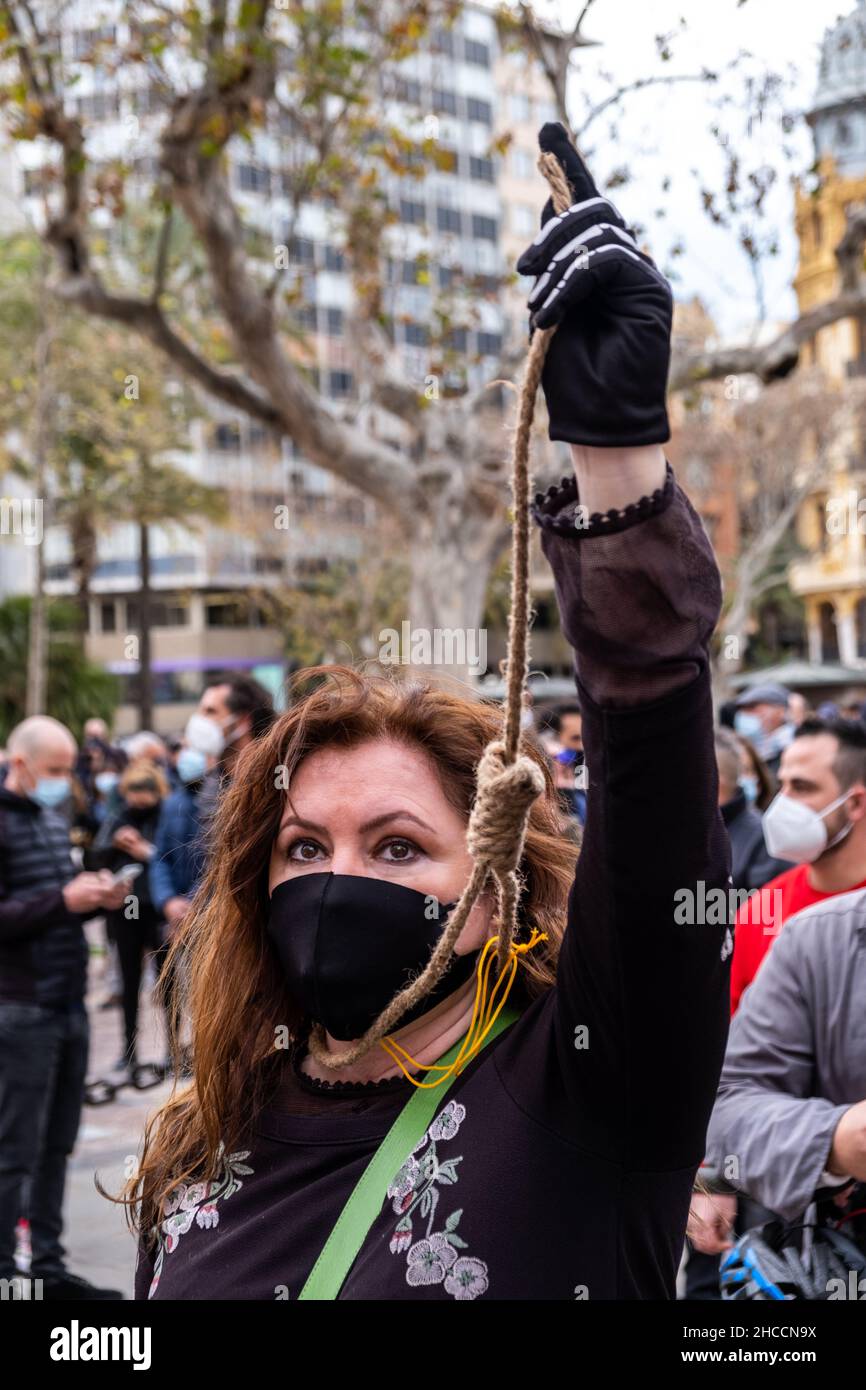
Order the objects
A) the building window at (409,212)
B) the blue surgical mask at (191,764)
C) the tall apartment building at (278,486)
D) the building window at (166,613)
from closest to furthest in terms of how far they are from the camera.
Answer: the blue surgical mask at (191,764) < the building window at (409,212) < the tall apartment building at (278,486) < the building window at (166,613)

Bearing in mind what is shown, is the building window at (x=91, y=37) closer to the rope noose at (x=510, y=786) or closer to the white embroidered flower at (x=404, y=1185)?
the rope noose at (x=510, y=786)

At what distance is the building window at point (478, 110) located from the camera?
47.3 meters

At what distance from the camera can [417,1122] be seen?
5.29 feet

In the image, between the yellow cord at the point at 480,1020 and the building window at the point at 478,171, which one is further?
the building window at the point at 478,171

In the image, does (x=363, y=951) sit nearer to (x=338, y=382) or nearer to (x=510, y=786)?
(x=510, y=786)

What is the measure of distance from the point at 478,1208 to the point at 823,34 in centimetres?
522

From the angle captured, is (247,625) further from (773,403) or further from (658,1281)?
(658,1281)

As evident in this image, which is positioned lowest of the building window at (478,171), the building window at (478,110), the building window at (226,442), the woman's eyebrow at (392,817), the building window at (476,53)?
the woman's eyebrow at (392,817)

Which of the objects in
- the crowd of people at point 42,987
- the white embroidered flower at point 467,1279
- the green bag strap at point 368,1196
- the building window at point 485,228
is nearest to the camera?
the white embroidered flower at point 467,1279

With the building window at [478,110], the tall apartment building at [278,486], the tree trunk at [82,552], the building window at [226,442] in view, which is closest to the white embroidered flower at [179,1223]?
the tall apartment building at [278,486]

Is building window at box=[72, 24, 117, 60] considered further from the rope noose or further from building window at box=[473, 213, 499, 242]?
building window at box=[473, 213, 499, 242]

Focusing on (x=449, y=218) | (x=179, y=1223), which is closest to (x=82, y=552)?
(x=449, y=218)

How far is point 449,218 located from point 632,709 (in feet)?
157

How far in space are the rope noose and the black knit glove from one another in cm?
3
